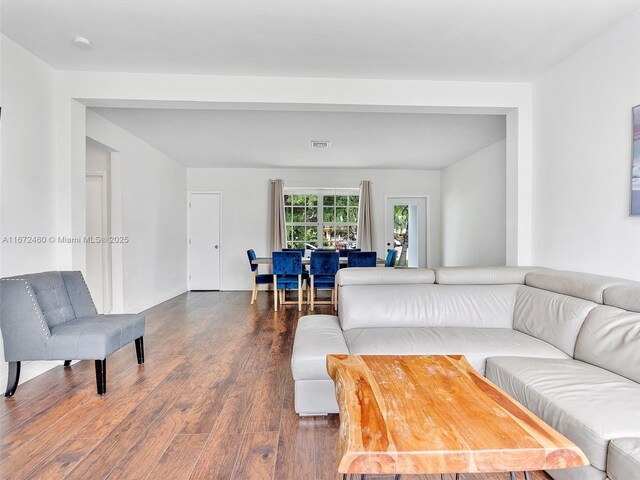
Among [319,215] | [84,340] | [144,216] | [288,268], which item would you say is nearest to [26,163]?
[84,340]

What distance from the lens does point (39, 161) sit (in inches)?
105

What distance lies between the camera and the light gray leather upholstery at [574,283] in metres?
1.97

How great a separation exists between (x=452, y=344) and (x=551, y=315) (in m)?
0.71

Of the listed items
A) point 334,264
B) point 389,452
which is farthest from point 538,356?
point 334,264

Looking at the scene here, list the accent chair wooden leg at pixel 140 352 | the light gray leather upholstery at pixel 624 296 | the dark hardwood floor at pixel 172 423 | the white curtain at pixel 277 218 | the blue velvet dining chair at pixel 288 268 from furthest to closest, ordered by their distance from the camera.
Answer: the white curtain at pixel 277 218 < the blue velvet dining chair at pixel 288 268 < the accent chair wooden leg at pixel 140 352 < the light gray leather upholstery at pixel 624 296 < the dark hardwood floor at pixel 172 423

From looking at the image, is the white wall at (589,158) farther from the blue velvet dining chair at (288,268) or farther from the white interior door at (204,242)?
the white interior door at (204,242)

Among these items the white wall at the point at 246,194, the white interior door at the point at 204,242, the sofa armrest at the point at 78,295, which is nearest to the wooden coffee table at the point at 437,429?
the sofa armrest at the point at 78,295

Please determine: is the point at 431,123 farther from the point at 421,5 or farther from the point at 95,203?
Result: the point at 95,203

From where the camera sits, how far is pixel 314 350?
193 centimetres

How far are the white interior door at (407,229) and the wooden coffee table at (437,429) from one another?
18.7 feet

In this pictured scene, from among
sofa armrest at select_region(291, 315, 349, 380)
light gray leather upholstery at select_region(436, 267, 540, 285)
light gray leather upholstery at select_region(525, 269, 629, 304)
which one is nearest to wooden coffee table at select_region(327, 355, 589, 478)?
sofa armrest at select_region(291, 315, 349, 380)

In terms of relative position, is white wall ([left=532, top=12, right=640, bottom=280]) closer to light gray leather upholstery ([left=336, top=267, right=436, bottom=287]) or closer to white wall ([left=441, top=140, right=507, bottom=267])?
light gray leather upholstery ([left=336, top=267, right=436, bottom=287])

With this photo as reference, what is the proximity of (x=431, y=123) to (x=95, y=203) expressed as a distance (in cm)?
446

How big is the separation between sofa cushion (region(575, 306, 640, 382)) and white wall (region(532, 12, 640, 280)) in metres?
0.64
